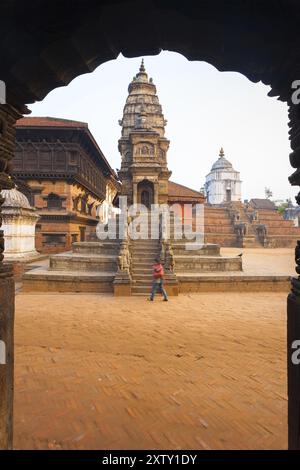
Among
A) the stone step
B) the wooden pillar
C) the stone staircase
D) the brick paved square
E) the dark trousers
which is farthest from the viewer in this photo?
the stone step

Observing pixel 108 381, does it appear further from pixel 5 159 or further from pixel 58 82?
pixel 58 82

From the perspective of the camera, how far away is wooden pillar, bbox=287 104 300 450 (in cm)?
225

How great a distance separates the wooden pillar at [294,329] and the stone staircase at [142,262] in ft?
28.6

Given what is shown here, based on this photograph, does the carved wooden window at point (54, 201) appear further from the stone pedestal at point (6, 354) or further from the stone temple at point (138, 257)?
the stone pedestal at point (6, 354)

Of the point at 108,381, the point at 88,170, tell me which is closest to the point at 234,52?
the point at 108,381

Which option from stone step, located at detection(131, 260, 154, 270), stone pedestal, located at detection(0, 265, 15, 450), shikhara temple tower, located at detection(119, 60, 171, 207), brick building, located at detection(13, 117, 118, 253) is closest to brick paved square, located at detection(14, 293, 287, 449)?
stone pedestal, located at detection(0, 265, 15, 450)

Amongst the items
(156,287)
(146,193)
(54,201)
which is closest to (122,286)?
(156,287)

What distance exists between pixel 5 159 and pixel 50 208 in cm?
2019

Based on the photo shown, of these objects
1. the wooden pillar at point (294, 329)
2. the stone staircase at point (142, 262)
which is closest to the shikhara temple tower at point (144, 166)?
the stone staircase at point (142, 262)

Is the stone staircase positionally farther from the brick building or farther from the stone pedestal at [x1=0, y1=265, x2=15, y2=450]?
the brick building

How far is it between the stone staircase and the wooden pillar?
8729 millimetres

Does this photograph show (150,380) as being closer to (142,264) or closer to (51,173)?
(142,264)

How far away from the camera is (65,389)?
3936 millimetres

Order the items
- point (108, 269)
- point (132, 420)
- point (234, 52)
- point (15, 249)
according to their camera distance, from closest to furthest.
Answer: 1. point (234, 52)
2. point (132, 420)
3. point (108, 269)
4. point (15, 249)
